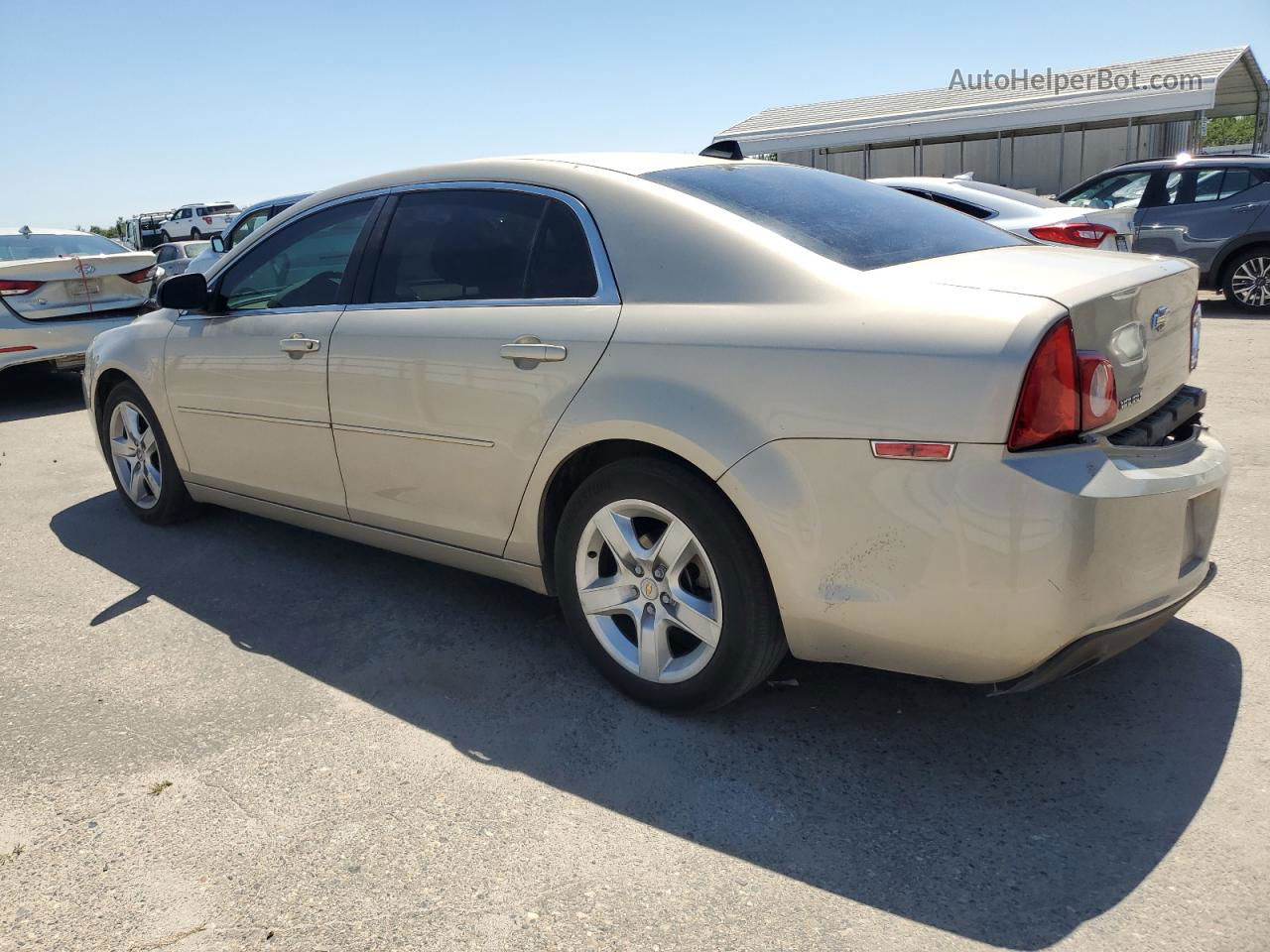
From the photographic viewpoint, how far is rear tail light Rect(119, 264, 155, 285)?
9203 mm

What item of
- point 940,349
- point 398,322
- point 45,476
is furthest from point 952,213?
point 45,476

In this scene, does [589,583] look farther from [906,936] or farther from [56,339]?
[56,339]

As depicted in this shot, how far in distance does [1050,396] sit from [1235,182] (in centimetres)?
1051

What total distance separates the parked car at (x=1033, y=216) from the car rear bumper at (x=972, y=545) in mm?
5938

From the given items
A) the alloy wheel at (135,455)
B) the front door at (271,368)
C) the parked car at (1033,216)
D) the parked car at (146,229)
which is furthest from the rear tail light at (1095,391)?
the parked car at (146,229)

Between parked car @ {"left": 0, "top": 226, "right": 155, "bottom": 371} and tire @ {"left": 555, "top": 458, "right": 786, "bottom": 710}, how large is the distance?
23.6 ft

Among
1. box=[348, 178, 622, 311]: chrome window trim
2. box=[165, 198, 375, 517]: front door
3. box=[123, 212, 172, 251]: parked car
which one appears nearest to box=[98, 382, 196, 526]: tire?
box=[165, 198, 375, 517]: front door

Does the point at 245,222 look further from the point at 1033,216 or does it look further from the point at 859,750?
the point at 859,750

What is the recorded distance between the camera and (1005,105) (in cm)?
2427

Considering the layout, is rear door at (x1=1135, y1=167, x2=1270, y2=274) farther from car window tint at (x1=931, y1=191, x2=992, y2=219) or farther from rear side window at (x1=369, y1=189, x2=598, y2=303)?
rear side window at (x1=369, y1=189, x2=598, y2=303)

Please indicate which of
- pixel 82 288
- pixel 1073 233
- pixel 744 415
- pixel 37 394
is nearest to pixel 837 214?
pixel 744 415

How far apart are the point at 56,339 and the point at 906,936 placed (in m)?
8.67

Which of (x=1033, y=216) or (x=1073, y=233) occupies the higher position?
(x=1033, y=216)

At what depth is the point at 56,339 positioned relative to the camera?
8.69 meters
